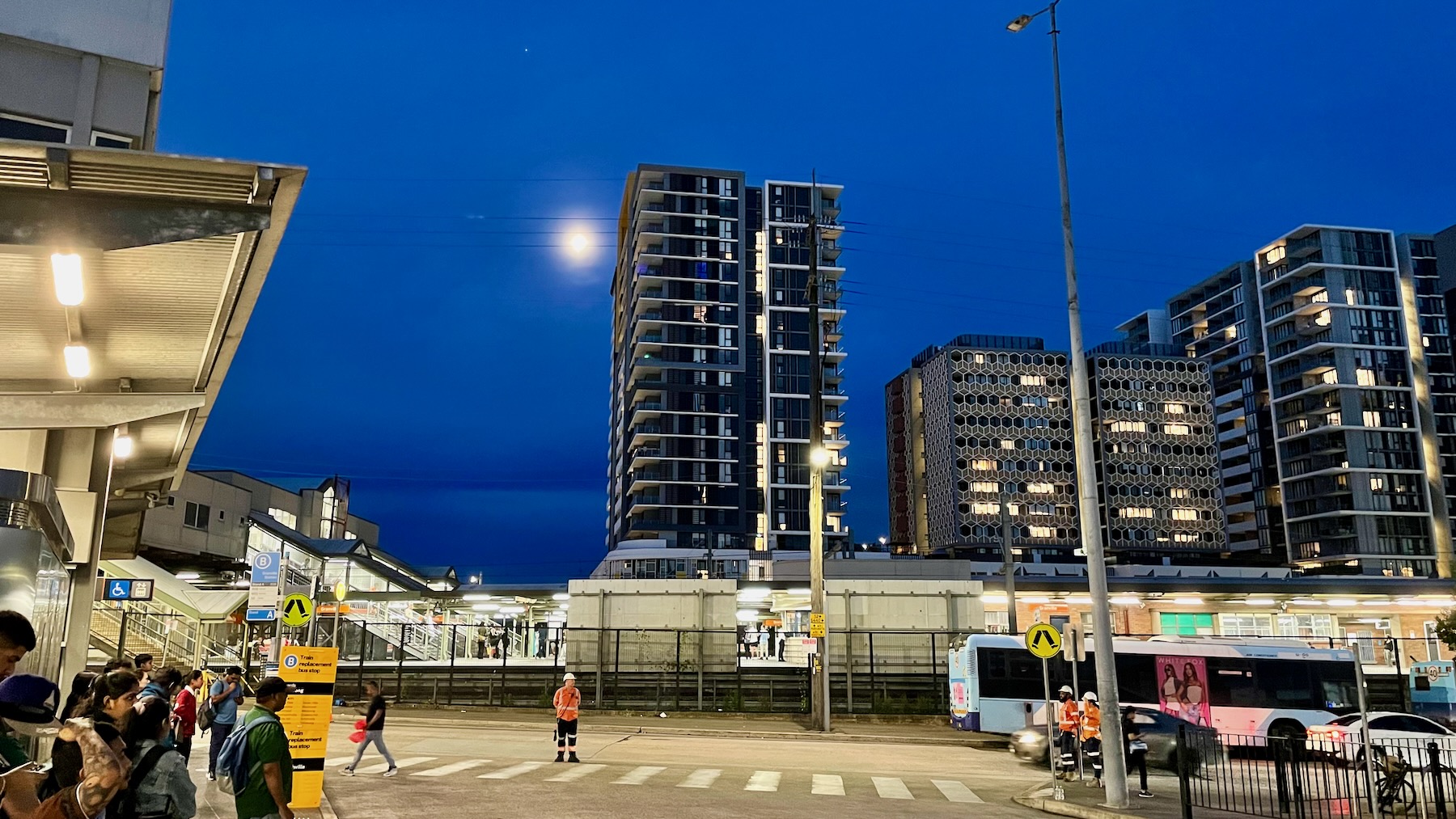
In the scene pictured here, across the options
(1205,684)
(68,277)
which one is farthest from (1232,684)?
(68,277)

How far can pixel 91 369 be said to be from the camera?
53.1ft

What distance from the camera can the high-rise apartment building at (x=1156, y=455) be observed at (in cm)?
13438

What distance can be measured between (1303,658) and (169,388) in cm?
2673

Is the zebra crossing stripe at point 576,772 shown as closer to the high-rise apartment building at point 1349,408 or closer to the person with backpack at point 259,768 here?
the person with backpack at point 259,768

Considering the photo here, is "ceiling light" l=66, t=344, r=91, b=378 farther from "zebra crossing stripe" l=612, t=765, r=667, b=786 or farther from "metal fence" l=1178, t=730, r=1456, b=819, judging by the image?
"metal fence" l=1178, t=730, r=1456, b=819

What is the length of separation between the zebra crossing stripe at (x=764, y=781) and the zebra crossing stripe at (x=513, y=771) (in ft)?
12.5

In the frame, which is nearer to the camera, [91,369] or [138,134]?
[91,369]

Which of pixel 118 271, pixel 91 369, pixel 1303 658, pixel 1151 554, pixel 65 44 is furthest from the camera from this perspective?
pixel 1151 554

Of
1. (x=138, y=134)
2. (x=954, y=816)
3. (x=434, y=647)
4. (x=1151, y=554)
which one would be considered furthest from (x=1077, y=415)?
(x=1151, y=554)

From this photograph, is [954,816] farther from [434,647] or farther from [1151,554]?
[1151,554]

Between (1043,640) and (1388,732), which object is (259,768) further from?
(1388,732)

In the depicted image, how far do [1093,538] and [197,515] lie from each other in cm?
6501

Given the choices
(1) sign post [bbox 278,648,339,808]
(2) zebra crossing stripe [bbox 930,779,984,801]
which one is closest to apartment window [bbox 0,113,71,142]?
(1) sign post [bbox 278,648,339,808]

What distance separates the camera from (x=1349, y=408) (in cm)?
11888
